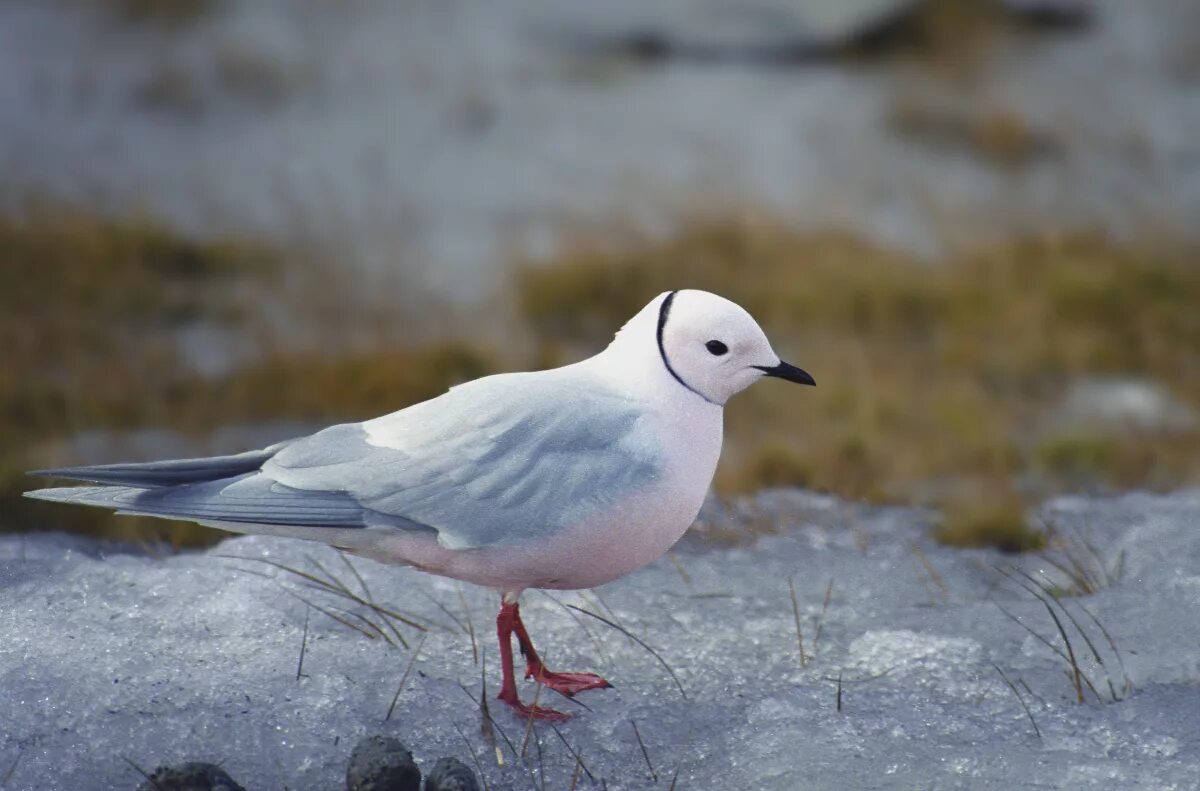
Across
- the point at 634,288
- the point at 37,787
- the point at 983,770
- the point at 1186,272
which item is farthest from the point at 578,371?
the point at 1186,272

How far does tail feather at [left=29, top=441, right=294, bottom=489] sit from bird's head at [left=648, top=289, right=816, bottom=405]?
2.98 ft

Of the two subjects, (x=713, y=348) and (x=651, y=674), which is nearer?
(x=713, y=348)

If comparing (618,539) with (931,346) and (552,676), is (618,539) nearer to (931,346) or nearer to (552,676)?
(552,676)

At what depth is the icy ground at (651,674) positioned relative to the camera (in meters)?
2.78

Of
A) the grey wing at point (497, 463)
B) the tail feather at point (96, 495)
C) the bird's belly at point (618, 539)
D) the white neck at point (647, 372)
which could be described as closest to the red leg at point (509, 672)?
the bird's belly at point (618, 539)

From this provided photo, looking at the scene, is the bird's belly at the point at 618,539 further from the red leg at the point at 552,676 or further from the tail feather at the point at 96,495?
the tail feather at the point at 96,495

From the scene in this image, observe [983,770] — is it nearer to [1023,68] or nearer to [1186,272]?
[1186,272]

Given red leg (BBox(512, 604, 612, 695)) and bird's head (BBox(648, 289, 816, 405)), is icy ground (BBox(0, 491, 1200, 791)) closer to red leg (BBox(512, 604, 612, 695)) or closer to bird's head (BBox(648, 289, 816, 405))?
red leg (BBox(512, 604, 612, 695))

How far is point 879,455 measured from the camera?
15.9ft

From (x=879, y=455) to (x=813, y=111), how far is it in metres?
3.66

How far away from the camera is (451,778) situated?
8.51ft

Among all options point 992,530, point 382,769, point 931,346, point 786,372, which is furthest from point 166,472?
point 931,346

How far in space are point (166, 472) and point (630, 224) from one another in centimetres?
409

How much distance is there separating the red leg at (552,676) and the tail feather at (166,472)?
66 centimetres
